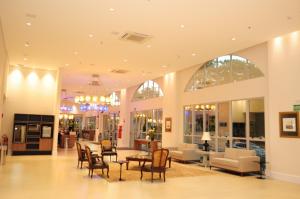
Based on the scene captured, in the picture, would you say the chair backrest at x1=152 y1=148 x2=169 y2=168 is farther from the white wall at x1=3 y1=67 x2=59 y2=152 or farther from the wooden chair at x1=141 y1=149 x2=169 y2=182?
the white wall at x1=3 y1=67 x2=59 y2=152

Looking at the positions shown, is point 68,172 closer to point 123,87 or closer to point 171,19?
point 171,19

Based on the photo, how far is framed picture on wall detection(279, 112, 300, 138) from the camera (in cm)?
777

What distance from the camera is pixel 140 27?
25.8 ft

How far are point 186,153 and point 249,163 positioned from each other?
3.13 meters

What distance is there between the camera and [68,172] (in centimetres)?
850

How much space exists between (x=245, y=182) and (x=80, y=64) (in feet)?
29.6

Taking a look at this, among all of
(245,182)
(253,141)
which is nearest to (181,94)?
(253,141)

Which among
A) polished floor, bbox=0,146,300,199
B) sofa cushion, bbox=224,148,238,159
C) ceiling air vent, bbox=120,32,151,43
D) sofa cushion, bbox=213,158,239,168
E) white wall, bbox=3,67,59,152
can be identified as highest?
ceiling air vent, bbox=120,32,151,43

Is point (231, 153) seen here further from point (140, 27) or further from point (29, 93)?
point (29, 93)

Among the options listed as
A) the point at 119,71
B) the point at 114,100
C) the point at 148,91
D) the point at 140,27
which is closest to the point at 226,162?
the point at 140,27

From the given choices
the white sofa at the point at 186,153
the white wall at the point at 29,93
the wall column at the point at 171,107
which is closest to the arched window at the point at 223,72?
the wall column at the point at 171,107

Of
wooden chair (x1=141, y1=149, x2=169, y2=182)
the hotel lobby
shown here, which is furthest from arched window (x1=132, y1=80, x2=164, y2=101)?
wooden chair (x1=141, y1=149, x2=169, y2=182)

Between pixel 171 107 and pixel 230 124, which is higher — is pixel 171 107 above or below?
above

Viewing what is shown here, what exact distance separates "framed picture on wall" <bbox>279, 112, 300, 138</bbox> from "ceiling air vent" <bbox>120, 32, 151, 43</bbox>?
→ 4.93 metres
